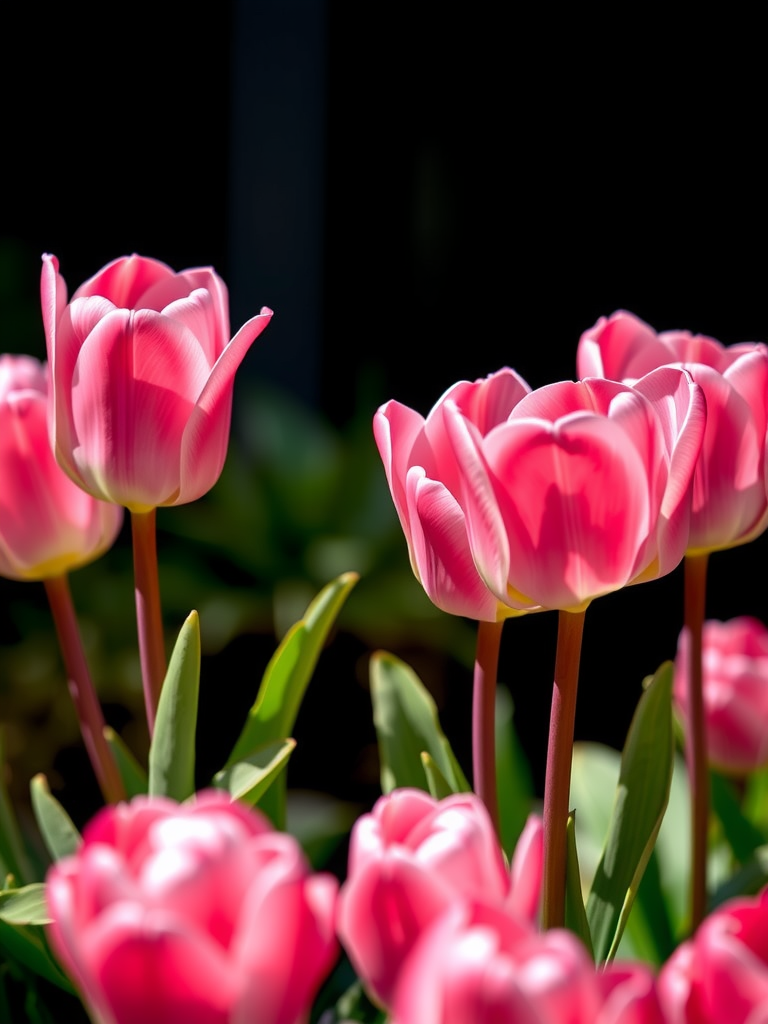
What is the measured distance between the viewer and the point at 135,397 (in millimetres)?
332

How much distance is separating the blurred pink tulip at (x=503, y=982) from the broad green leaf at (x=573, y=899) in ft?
Result: 0.40

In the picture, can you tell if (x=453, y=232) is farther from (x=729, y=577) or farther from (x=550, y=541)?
(x=550, y=541)

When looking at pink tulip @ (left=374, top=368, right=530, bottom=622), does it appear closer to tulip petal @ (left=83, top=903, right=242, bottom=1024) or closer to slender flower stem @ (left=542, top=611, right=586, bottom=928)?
slender flower stem @ (left=542, top=611, right=586, bottom=928)

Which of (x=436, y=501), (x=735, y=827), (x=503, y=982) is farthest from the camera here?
(x=735, y=827)

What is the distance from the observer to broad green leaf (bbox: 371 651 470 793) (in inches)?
16.3

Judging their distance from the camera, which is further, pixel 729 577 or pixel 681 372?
pixel 729 577

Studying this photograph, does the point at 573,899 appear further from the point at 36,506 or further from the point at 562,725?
the point at 36,506

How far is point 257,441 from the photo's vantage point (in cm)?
245

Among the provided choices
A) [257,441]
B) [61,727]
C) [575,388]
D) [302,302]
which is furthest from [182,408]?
[302,302]

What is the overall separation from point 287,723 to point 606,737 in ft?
7.16

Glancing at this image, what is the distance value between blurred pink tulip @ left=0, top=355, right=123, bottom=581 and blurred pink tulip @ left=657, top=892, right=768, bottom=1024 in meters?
0.24

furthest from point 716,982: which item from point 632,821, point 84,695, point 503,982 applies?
point 84,695

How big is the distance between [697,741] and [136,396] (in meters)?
0.21

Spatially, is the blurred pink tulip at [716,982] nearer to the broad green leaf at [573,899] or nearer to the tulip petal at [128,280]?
the broad green leaf at [573,899]
